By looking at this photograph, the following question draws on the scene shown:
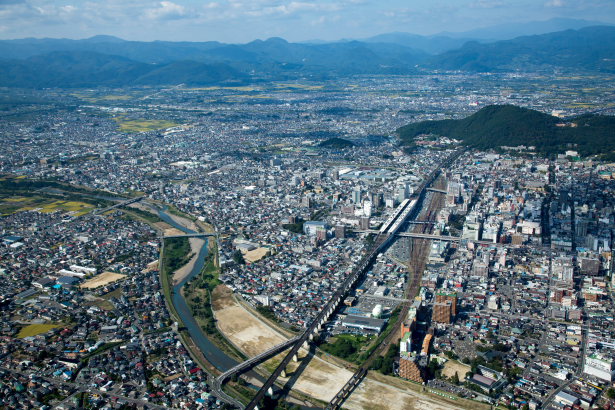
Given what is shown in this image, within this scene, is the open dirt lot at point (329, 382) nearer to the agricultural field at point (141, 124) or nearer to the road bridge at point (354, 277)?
the road bridge at point (354, 277)

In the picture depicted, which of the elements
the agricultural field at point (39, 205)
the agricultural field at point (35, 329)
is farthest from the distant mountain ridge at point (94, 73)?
the agricultural field at point (35, 329)

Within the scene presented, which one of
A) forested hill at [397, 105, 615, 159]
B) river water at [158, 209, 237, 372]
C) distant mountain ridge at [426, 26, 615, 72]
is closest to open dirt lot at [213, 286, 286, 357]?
river water at [158, 209, 237, 372]

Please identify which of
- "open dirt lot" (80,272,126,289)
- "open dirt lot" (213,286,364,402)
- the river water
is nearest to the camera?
"open dirt lot" (213,286,364,402)

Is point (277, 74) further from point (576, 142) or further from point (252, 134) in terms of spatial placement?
point (576, 142)

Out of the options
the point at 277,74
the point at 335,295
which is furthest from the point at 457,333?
the point at 277,74

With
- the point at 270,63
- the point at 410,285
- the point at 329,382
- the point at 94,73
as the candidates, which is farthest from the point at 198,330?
the point at 270,63

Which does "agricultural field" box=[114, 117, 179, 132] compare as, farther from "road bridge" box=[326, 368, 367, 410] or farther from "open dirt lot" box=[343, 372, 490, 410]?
"open dirt lot" box=[343, 372, 490, 410]

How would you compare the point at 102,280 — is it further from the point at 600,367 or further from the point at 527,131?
the point at 527,131
